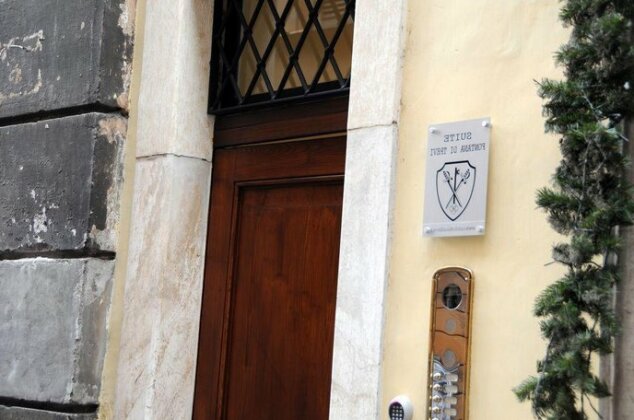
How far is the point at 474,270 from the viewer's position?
12.0 feet

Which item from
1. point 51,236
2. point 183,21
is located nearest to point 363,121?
point 183,21

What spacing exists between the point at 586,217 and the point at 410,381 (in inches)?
45.9

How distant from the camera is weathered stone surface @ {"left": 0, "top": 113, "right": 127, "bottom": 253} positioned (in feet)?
15.9

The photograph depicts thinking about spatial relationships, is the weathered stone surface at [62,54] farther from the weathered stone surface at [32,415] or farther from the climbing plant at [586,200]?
the climbing plant at [586,200]

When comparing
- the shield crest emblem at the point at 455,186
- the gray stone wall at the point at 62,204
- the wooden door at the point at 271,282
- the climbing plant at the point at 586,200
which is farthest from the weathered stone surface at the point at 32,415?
the climbing plant at the point at 586,200

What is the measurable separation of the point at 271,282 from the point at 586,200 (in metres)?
2.03

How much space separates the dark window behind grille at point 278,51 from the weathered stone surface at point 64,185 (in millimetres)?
550

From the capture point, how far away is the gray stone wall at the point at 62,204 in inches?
188

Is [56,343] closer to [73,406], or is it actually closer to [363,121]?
[73,406]

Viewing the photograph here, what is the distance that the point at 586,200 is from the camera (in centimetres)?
288

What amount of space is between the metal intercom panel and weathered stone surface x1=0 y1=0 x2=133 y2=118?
2027 millimetres

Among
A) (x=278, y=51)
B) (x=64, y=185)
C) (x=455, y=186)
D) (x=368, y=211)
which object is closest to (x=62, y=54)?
(x=64, y=185)

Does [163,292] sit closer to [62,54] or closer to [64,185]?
[64,185]

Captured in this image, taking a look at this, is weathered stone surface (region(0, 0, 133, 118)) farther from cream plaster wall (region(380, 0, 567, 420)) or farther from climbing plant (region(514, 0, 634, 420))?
climbing plant (region(514, 0, 634, 420))
